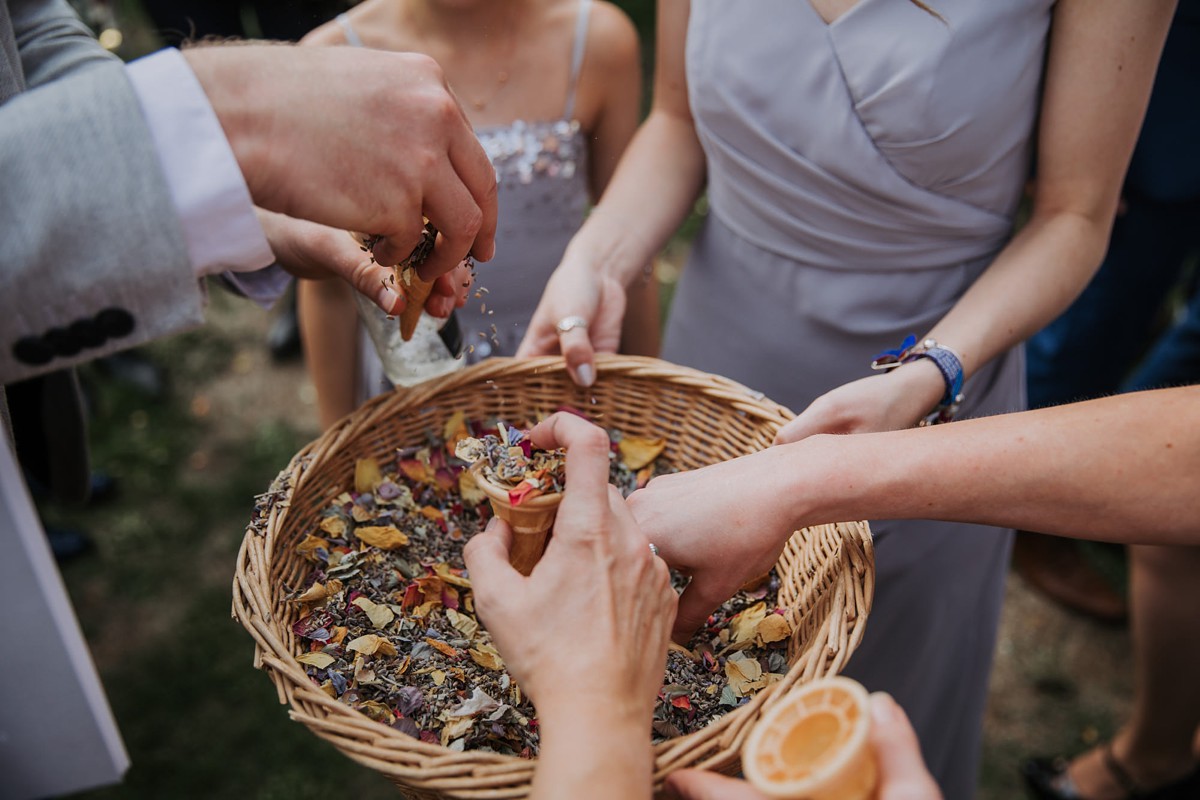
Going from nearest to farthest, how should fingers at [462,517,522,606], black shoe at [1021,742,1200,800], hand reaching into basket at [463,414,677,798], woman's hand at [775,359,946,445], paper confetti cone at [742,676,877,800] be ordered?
paper confetti cone at [742,676,877,800] < hand reaching into basket at [463,414,677,798] < fingers at [462,517,522,606] < woman's hand at [775,359,946,445] < black shoe at [1021,742,1200,800]

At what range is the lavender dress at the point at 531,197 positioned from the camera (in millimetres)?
2059

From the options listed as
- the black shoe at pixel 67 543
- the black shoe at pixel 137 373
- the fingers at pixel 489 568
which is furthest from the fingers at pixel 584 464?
the black shoe at pixel 137 373

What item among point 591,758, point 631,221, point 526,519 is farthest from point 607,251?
point 591,758

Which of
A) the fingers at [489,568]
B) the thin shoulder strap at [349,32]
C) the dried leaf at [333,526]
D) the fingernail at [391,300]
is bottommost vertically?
the dried leaf at [333,526]

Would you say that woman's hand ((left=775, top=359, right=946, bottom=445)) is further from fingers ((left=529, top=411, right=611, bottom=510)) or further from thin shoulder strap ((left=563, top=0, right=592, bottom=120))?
thin shoulder strap ((left=563, top=0, right=592, bottom=120))

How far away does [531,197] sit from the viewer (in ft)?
7.41

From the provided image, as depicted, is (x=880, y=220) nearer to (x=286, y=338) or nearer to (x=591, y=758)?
(x=591, y=758)

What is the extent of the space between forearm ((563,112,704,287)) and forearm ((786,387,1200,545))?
0.71 m

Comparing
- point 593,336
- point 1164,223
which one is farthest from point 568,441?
point 1164,223

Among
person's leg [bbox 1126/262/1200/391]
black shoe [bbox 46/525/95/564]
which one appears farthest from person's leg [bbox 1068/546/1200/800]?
black shoe [bbox 46/525/95/564]

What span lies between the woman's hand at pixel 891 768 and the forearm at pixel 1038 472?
0.36 meters

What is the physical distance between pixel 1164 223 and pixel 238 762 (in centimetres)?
308

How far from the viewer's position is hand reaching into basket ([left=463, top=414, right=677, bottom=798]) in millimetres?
893

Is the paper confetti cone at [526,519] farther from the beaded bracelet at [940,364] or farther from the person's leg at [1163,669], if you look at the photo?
the person's leg at [1163,669]
